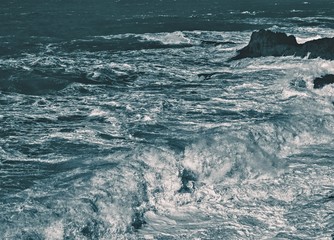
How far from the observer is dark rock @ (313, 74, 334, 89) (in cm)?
3459

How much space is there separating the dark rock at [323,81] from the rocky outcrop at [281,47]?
14.1ft

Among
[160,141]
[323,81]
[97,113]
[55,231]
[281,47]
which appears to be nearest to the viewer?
[55,231]

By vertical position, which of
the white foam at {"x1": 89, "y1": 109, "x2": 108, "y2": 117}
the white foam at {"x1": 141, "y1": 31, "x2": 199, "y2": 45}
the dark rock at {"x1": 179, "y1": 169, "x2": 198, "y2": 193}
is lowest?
the dark rock at {"x1": 179, "y1": 169, "x2": 198, "y2": 193}

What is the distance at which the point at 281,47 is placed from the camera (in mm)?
42531

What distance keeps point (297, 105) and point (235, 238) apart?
1352cm

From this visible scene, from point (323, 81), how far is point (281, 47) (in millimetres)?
7972

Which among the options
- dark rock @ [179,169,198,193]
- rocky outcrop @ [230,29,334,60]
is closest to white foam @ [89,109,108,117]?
dark rock @ [179,169,198,193]

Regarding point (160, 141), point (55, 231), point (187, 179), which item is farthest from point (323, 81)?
point (55, 231)

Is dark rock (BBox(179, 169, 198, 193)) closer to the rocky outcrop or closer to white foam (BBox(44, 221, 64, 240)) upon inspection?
white foam (BBox(44, 221, 64, 240))

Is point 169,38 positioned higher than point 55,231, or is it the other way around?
point 169,38

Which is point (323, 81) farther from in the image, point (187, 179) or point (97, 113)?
point (187, 179)

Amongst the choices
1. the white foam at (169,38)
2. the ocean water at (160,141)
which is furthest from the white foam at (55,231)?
the white foam at (169,38)

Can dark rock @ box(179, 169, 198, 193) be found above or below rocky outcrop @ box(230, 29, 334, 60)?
below

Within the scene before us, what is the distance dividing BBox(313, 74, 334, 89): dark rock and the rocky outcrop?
429 centimetres
